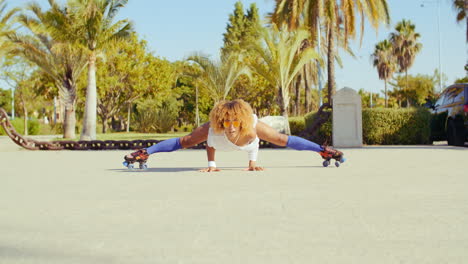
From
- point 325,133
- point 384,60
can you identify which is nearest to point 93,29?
point 325,133

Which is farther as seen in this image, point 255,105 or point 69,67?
point 255,105

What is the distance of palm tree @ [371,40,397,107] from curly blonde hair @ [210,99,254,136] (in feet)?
183

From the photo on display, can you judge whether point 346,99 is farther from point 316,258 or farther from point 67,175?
point 316,258

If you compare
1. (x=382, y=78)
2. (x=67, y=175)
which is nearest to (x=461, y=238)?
(x=67, y=175)

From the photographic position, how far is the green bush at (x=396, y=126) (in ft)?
55.5

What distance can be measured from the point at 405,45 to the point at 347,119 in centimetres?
4441

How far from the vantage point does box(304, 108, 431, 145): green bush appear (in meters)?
16.9

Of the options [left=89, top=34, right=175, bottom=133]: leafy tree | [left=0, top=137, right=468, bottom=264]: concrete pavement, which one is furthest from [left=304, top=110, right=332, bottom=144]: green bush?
[left=89, top=34, right=175, bottom=133]: leafy tree

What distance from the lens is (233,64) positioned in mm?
24000

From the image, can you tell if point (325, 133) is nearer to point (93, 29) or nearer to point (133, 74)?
point (93, 29)

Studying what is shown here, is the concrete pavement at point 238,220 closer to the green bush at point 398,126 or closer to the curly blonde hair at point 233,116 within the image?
the curly blonde hair at point 233,116

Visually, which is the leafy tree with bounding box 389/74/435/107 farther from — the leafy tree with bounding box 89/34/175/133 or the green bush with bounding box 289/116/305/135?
the green bush with bounding box 289/116/305/135

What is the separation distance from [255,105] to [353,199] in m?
43.1

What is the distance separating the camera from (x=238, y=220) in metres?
3.90
